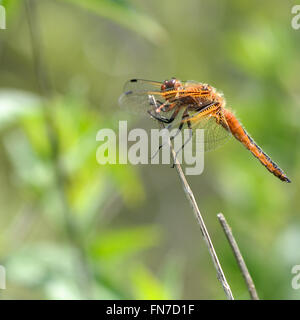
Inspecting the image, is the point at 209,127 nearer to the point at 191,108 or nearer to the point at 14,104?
the point at 191,108

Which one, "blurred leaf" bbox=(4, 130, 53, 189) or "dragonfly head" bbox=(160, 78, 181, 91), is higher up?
"dragonfly head" bbox=(160, 78, 181, 91)

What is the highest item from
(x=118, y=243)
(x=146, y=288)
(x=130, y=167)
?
(x=130, y=167)

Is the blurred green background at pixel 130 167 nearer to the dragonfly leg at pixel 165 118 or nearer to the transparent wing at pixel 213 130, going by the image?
the dragonfly leg at pixel 165 118

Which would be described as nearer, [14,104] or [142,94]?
[14,104]

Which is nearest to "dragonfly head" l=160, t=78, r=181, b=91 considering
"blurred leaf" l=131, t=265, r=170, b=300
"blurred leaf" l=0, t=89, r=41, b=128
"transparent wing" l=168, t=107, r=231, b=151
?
"transparent wing" l=168, t=107, r=231, b=151

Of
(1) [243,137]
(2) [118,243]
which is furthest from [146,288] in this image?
(1) [243,137]

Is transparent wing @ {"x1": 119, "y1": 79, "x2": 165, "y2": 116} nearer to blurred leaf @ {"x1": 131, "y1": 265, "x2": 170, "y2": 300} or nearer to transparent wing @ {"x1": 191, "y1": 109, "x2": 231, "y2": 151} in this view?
transparent wing @ {"x1": 191, "y1": 109, "x2": 231, "y2": 151}

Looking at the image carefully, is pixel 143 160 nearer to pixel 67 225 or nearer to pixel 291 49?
pixel 67 225

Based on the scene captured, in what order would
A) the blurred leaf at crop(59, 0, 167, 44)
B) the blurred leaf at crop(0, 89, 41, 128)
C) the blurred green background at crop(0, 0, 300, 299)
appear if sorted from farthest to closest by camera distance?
the blurred green background at crop(0, 0, 300, 299) < the blurred leaf at crop(0, 89, 41, 128) < the blurred leaf at crop(59, 0, 167, 44)
